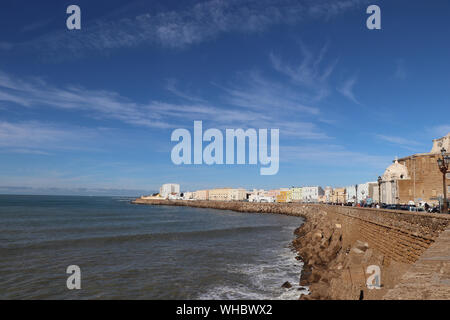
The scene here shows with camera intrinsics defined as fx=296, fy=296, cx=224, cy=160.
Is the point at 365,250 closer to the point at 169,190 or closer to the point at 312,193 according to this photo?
the point at 312,193

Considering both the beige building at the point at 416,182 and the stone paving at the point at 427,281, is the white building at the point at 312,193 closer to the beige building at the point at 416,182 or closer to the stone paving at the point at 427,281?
the beige building at the point at 416,182

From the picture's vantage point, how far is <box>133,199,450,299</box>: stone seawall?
1041cm

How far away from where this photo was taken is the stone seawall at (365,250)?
10.4 metres

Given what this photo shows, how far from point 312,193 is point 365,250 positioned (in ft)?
311

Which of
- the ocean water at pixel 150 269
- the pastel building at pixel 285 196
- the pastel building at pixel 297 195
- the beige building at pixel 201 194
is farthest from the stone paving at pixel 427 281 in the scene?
the beige building at pixel 201 194

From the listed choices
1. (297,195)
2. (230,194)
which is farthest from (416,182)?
(230,194)

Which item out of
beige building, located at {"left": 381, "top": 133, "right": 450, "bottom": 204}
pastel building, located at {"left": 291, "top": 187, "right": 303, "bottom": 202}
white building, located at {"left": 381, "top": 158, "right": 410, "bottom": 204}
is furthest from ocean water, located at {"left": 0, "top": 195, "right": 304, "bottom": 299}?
pastel building, located at {"left": 291, "top": 187, "right": 303, "bottom": 202}

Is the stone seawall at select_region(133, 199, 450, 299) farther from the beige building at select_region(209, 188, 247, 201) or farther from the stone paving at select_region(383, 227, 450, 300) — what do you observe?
the beige building at select_region(209, 188, 247, 201)

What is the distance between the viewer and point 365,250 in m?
16.4

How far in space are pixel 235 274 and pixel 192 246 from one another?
9.95 meters

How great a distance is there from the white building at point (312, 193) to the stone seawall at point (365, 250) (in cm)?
8298

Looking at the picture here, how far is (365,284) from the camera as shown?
10375 mm
